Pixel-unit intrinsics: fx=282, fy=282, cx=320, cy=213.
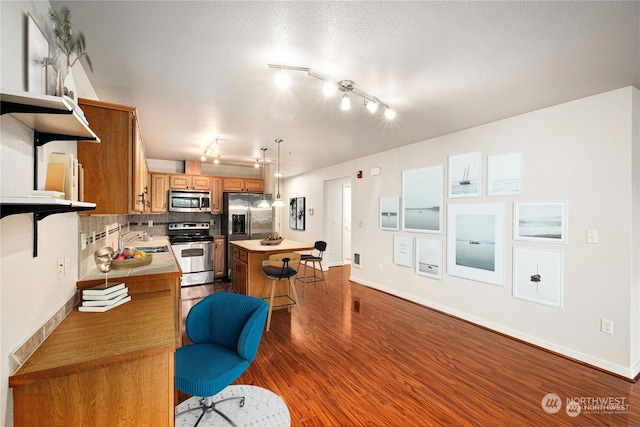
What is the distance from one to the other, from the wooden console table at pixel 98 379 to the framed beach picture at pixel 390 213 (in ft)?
13.1

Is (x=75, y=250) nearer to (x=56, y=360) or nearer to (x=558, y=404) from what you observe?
(x=56, y=360)

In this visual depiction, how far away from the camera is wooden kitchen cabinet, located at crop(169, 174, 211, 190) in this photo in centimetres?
593

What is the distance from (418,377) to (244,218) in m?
4.70


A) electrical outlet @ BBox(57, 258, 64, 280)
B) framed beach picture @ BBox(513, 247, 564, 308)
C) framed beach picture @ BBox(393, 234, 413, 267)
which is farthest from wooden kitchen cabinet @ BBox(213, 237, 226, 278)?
framed beach picture @ BBox(513, 247, 564, 308)

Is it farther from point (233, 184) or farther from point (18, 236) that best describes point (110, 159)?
point (233, 184)

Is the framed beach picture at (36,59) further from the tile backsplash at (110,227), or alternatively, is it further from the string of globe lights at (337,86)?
the string of globe lights at (337,86)

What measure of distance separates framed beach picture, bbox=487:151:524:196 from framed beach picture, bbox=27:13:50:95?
4063 mm

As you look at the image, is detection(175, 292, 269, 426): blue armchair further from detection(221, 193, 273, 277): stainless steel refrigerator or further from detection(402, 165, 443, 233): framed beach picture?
detection(221, 193, 273, 277): stainless steel refrigerator

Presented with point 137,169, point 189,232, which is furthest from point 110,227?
point 189,232

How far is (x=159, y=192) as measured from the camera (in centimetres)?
575

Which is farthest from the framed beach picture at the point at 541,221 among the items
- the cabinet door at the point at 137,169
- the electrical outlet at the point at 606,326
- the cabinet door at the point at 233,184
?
the cabinet door at the point at 233,184

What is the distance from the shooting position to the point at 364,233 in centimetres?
564

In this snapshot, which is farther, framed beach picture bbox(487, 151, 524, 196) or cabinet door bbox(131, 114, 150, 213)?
framed beach picture bbox(487, 151, 524, 196)

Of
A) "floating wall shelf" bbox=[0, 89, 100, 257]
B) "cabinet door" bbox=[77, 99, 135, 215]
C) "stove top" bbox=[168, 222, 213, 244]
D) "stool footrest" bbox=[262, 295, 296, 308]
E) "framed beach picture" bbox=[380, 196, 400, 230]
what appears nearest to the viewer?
"floating wall shelf" bbox=[0, 89, 100, 257]
